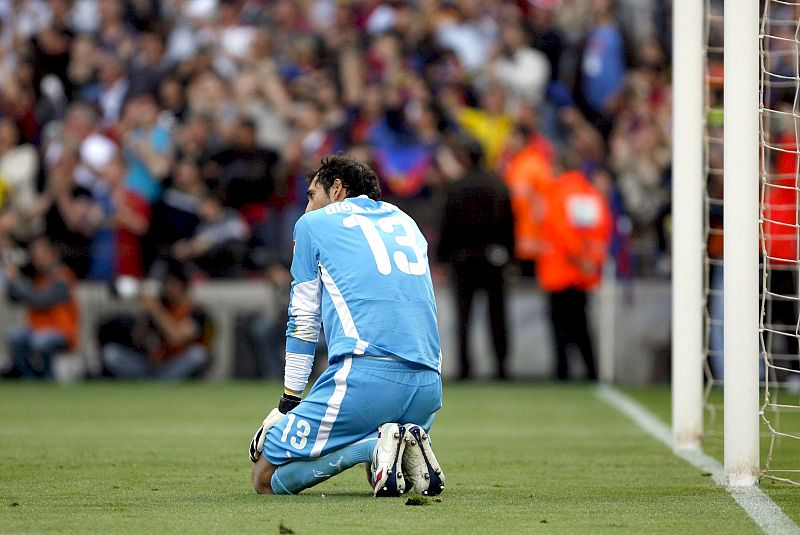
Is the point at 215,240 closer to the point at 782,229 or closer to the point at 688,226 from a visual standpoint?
the point at 782,229

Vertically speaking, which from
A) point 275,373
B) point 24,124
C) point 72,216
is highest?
point 24,124

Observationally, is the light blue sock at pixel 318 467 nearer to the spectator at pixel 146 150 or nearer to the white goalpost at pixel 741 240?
the white goalpost at pixel 741 240

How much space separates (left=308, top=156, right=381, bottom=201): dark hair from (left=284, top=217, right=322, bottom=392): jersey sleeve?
0.86 feet

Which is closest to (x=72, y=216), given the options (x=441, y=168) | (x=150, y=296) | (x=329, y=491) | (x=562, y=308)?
(x=150, y=296)

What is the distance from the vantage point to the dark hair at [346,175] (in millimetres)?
7355

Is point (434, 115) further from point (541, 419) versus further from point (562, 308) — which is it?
point (541, 419)

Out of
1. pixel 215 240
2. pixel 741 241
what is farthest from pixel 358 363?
pixel 215 240

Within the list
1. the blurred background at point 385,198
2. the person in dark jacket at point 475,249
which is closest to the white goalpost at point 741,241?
the blurred background at point 385,198

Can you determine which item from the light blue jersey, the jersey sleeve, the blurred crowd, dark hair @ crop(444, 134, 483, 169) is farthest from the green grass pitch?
the blurred crowd

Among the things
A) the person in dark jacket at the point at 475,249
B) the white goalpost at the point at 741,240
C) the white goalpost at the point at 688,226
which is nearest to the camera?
the white goalpost at the point at 741,240

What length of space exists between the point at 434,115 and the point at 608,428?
24.2ft

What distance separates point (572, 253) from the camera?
17.4 metres

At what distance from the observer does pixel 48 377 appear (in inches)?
708

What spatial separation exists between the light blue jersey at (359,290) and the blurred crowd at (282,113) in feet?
34.4
